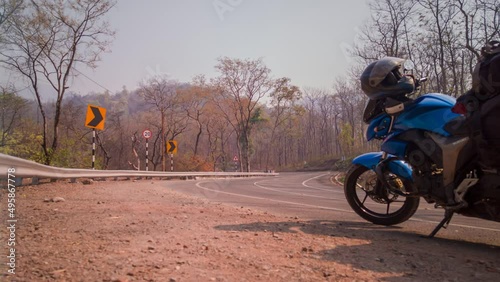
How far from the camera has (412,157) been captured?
11.3 feet

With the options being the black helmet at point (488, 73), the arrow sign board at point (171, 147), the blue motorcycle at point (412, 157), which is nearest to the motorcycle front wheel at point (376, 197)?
the blue motorcycle at point (412, 157)

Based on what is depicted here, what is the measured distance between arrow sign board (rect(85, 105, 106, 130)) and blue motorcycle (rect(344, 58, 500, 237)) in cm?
987

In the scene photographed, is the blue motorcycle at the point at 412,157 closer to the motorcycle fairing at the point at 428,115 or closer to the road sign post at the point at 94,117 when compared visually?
the motorcycle fairing at the point at 428,115

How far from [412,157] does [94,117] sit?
36.1 ft

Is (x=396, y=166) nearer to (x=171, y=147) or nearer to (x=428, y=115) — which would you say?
(x=428, y=115)

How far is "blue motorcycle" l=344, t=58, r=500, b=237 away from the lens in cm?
309

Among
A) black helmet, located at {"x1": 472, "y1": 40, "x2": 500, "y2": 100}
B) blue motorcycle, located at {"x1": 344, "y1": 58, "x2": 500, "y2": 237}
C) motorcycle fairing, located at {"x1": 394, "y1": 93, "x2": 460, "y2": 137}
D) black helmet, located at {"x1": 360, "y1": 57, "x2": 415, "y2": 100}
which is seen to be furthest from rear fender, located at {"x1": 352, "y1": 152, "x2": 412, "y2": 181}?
black helmet, located at {"x1": 472, "y1": 40, "x2": 500, "y2": 100}

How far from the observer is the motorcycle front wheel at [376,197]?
409 centimetres

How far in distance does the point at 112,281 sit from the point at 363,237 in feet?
8.44

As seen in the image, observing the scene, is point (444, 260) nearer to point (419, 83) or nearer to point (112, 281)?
point (419, 83)

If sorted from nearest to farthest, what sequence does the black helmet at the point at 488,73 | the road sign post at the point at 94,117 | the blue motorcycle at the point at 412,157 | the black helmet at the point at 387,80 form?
the black helmet at the point at 488,73, the blue motorcycle at the point at 412,157, the black helmet at the point at 387,80, the road sign post at the point at 94,117

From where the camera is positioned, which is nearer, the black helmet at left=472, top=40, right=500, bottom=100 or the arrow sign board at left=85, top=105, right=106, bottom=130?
the black helmet at left=472, top=40, right=500, bottom=100

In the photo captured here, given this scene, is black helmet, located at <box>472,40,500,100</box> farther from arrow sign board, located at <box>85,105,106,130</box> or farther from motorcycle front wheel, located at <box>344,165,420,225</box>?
arrow sign board, located at <box>85,105,106,130</box>
